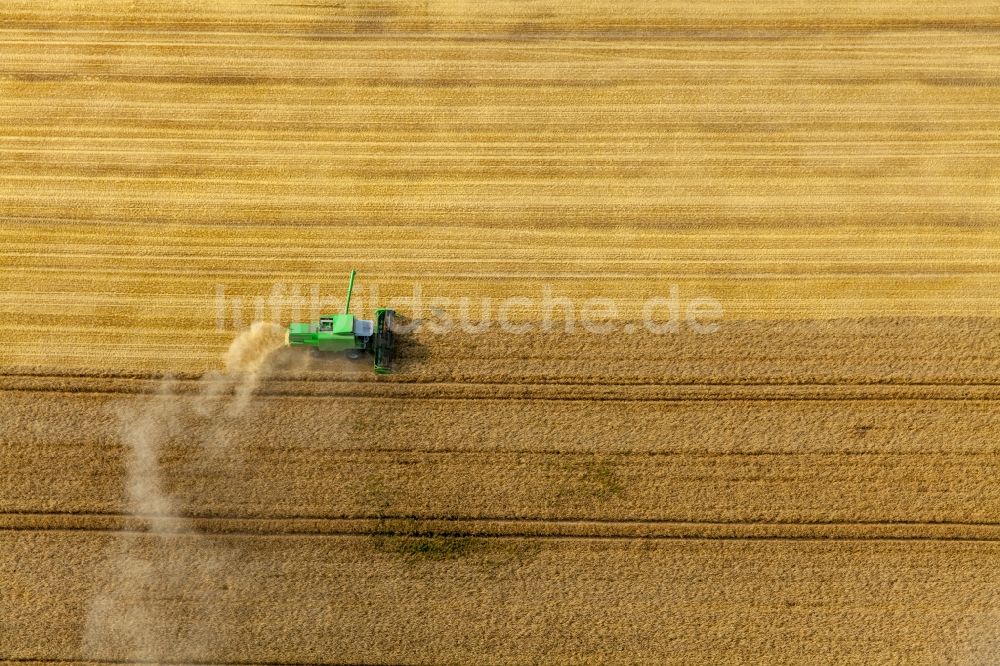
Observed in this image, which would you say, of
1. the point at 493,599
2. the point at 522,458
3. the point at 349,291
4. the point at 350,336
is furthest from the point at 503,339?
the point at 493,599

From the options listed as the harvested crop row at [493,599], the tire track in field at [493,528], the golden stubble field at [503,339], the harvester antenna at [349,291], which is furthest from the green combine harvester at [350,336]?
the harvested crop row at [493,599]

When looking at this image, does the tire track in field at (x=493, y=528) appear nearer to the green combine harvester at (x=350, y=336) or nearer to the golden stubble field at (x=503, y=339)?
the golden stubble field at (x=503, y=339)

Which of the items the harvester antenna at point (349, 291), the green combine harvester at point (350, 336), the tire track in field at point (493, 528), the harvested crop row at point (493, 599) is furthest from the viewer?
the harvester antenna at point (349, 291)

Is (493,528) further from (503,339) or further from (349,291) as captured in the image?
(349,291)

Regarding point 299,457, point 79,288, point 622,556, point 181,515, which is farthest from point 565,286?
point 79,288

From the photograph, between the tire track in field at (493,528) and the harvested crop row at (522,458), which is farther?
the harvested crop row at (522,458)

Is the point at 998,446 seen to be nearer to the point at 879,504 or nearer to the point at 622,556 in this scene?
the point at 879,504

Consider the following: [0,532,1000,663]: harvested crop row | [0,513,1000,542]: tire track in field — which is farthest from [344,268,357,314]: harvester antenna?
[0,532,1000,663]: harvested crop row
